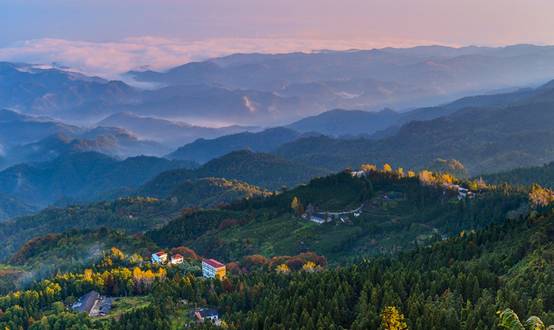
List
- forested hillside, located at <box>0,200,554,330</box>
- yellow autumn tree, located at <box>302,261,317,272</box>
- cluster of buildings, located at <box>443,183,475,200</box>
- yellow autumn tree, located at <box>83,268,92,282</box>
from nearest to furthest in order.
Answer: forested hillside, located at <box>0,200,554,330</box> → yellow autumn tree, located at <box>83,268,92,282</box> → yellow autumn tree, located at <box>302,261,317,272</box> → cluster of buildings, located at <box>443,183,475,200</box>

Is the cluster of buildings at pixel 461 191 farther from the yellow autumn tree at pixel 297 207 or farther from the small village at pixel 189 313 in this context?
the small village at pixel 189 313

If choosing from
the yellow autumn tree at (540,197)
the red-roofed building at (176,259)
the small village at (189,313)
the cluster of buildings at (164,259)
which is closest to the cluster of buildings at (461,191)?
the yellow autumn tree at (540,197)

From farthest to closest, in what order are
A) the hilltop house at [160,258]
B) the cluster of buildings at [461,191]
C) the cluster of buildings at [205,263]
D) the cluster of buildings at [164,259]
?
the cluster of buildings at [461,191], the cluster of buildings at [164,259], the hilltop house at [160,258], the cluster of buildings at [205,263]

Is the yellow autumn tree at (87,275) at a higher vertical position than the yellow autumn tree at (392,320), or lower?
lower

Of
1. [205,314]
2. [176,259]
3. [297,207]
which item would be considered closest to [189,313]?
[205,314]

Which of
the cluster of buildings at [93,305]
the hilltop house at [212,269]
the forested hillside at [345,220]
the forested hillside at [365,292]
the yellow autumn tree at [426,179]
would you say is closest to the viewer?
the forested hillside at [365,292]

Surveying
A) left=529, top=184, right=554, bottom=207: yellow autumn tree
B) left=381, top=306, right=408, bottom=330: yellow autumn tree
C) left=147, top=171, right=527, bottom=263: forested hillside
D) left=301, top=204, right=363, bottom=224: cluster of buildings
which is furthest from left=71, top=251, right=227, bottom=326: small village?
left=529, top=184, right=554, bottom=207: yellow autumn tree

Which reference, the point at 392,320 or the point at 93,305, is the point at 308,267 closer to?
the point at 93,305

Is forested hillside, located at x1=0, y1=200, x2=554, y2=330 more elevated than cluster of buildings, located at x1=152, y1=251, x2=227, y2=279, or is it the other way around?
forested hillside, located at x1=0, y1=200, x2=554, y2=330

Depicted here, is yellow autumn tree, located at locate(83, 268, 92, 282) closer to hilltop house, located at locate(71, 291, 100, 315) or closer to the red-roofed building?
hilltop house, located at locate(71, 291, 100, 315)
